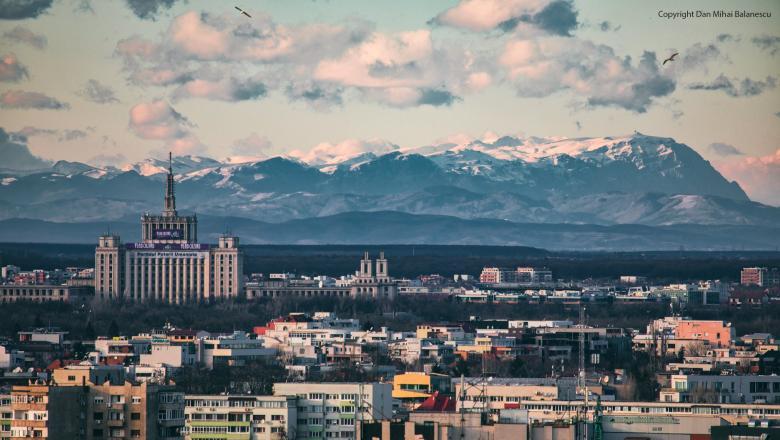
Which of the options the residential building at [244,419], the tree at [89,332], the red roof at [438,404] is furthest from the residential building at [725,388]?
the tree at [89,332]

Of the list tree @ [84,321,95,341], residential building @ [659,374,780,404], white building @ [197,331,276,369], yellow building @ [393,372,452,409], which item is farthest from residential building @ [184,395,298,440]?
tree @ [84,321,95,341]

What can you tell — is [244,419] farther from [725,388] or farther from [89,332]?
[89,332]

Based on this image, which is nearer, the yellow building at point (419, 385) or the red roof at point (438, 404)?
the red roof at point (438, 404)

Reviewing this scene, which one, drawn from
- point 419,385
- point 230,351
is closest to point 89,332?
point 230,351

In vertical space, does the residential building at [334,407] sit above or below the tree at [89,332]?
below

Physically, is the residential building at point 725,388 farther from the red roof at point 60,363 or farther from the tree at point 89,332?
the tree at point 89,332

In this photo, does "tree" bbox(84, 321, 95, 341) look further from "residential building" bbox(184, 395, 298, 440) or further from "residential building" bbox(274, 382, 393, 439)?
"residential building" bbox(184, 395, 298, 440)
